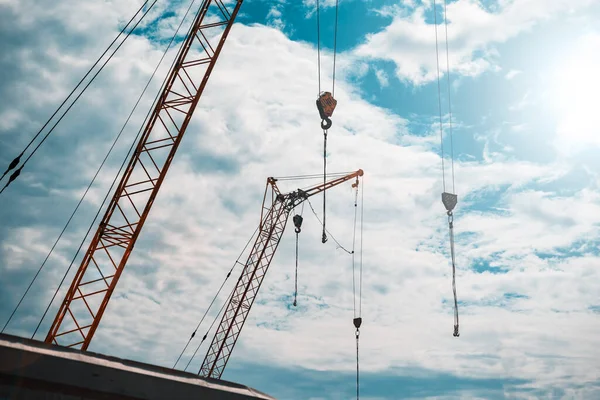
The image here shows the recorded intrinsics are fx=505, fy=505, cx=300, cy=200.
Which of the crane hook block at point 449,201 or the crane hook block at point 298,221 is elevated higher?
the crane hook block at point 298,221

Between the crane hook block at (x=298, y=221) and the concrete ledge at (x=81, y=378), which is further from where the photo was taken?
the crane hook block at (x=298, y=221)

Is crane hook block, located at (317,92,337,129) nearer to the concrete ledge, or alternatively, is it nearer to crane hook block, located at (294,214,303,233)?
crane hook block, located at (294,214,303,233)

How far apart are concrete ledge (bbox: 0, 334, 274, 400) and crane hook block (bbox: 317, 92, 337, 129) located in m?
32.7

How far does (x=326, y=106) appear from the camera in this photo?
47.1 metres

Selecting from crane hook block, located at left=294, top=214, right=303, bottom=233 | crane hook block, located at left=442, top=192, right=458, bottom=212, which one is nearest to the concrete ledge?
crane hook block, located at left=442, top=192, right=458, bottom=212

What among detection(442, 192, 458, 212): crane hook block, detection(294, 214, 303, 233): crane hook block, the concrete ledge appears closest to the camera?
the concrete ledge

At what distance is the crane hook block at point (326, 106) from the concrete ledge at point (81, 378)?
32738 mm

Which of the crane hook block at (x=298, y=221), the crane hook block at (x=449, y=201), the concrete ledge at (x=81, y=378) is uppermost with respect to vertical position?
the crane hook block at (x=298, y=221)

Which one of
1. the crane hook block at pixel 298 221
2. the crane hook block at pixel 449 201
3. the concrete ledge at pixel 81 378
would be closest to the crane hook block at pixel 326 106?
the crane hook block at pixel 449 201

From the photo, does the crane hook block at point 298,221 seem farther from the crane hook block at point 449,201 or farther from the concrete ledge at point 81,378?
the concrete ledge at point 81,378

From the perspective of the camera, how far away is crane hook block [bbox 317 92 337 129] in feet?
153

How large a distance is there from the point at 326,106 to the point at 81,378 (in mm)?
35702

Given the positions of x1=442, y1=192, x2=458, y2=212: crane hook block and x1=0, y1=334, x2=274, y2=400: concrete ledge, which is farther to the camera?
x1=442, y1=192, x2=458, y2=212: crane hook block

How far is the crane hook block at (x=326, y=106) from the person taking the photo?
46.8 meters
